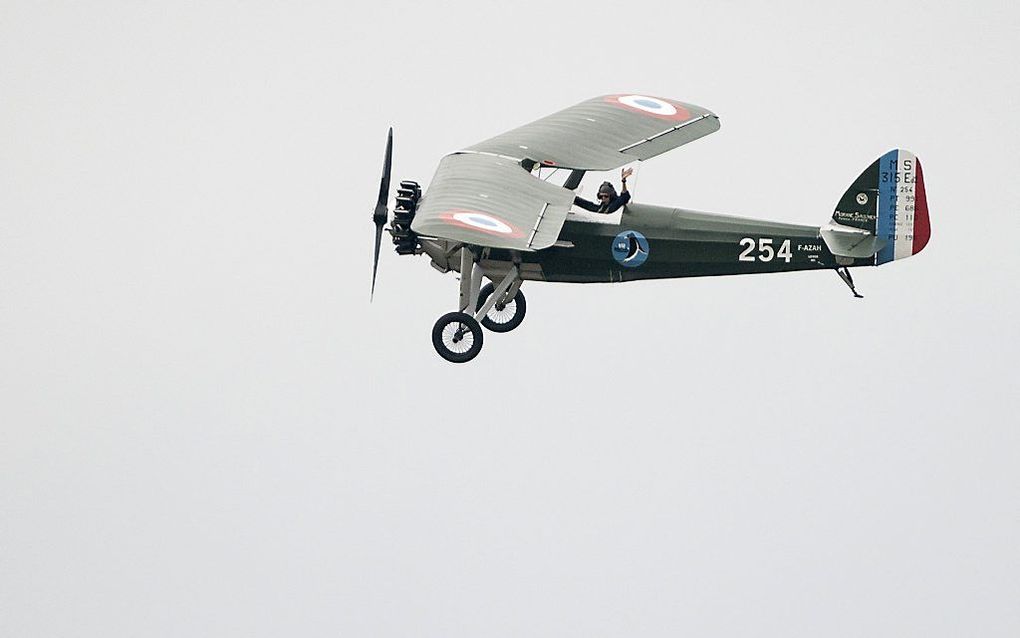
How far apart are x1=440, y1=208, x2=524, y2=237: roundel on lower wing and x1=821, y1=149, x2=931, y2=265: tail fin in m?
4.61

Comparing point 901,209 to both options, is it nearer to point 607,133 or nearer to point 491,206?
point 607,133

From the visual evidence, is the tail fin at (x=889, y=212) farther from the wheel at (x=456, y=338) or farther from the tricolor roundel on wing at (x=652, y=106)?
the wheel at (x=456, y=338)

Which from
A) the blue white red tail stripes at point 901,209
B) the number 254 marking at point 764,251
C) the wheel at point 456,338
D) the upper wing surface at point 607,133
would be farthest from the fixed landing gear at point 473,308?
the blue white red tail stripes at point 901,209

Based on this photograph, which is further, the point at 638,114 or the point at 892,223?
the point at 638,114

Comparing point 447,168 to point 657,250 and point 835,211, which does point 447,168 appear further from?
point 835,211

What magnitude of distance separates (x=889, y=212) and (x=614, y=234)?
11.8ft

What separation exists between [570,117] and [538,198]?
11.0 ft

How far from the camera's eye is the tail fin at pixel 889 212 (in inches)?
1318

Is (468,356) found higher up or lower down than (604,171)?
lower down

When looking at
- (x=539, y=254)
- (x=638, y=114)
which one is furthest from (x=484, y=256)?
(x=638, y=114)

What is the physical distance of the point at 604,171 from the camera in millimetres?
33156

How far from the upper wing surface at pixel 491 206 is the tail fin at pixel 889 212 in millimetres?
3897

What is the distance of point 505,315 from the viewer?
35000 millimetres

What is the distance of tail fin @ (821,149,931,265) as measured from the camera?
3347cm
